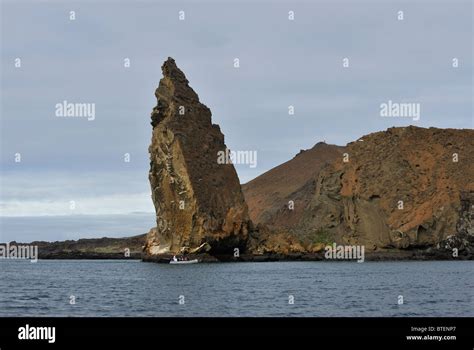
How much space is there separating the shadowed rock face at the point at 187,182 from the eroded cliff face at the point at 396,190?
30.1 meters

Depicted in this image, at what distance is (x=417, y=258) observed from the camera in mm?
160125

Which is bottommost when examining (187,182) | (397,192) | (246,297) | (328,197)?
(246,297)

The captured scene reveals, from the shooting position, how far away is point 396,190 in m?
178

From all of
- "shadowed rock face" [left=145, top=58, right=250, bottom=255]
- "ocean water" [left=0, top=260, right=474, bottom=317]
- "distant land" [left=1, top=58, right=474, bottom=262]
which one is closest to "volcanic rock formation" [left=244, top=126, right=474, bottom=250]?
"distant land" [left=1, top=58, right=474, bottom=262]

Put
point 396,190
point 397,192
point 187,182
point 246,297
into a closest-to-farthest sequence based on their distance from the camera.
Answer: point 246,297 → point 187,182 → point 397,192 → point 396,190

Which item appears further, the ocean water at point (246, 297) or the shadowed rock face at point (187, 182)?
the shadowed rock face at point (187, 182)

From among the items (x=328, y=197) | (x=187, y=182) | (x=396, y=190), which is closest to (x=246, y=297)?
(x=187, y=182)

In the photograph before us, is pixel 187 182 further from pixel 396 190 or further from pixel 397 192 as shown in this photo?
pixel 396 190

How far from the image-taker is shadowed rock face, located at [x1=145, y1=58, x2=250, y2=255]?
14488cm

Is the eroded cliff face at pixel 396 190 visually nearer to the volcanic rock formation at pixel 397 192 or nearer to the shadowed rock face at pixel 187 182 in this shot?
the volcanic rock formation at pixel 397 192

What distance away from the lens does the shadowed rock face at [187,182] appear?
145 metres

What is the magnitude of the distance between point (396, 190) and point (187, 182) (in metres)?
52.0

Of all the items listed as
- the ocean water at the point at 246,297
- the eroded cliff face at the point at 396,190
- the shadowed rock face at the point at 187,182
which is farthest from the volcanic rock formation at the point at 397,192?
the ocean water at the point at 246,297
